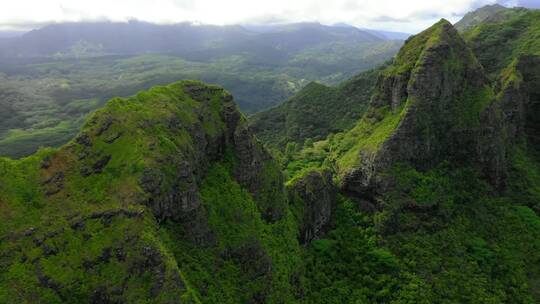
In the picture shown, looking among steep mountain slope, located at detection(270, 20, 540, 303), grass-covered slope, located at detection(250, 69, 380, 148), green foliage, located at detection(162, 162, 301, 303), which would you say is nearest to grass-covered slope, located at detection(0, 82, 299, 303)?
green foliage, located at detection(162, 162, 301, 303)

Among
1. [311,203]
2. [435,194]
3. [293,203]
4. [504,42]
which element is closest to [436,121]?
[435,194]

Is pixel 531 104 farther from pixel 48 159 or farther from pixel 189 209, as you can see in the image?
pixel 48 159

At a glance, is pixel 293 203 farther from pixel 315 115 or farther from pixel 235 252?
pixel 315 115

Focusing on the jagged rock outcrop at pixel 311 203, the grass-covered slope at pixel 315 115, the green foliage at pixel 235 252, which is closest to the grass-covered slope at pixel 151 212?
the green foliage at pixel 235 252

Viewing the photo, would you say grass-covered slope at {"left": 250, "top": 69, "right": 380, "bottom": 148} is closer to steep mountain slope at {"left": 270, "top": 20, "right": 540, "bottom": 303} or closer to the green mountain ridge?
the green mountain ridge

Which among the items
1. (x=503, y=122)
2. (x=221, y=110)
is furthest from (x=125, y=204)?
(x=503, y=122)

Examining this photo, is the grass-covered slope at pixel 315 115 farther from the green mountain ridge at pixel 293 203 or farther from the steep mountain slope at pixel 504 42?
the green mountain ridge at pixel 293 203
